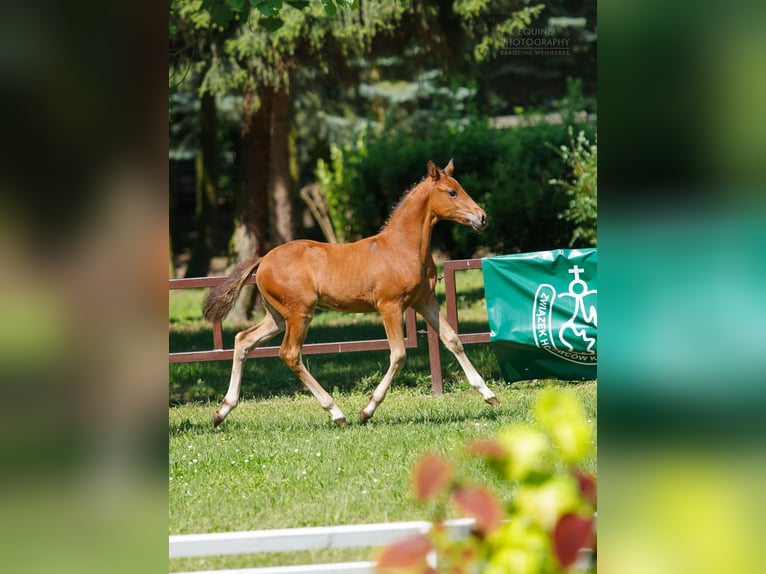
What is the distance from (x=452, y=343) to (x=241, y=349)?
1.71 m

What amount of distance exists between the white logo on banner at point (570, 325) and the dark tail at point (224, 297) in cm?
271

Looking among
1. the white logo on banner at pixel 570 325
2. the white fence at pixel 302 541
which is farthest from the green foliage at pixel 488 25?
the white fence at pixel 302 541

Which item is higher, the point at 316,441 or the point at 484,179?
the point at 484,179

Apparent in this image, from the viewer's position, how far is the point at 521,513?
2012 millimetres

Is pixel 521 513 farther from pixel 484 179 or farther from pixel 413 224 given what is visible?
pixel 484 179

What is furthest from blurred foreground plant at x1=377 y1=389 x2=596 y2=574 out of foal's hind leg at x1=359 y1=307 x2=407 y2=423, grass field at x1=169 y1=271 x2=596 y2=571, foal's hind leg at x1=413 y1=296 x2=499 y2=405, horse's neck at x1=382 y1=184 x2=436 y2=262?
horse's neck at x1=382 y1=184 x2=436 y2=262

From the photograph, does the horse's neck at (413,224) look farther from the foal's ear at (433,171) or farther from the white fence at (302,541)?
the white fence at (302,541)

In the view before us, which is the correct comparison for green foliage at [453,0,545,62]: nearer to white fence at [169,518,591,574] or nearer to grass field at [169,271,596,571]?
grass field at [169,271,596,571]

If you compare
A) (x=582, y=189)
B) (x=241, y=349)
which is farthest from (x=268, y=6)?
(x=582, y=189)
